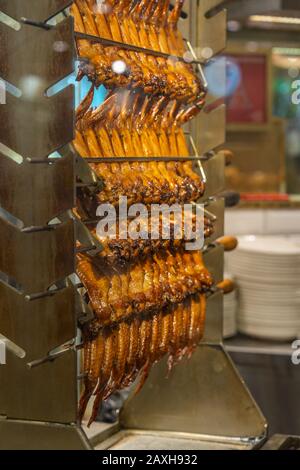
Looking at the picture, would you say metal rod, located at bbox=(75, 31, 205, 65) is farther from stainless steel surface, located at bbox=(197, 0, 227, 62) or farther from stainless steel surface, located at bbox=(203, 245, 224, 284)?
stainless steel surface, located at bbox=(203, 245, 224, 284)

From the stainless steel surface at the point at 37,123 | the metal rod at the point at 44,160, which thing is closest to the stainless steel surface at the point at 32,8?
the stainless steel surface at the point at 37,123

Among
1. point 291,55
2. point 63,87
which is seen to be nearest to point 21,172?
point 63,87

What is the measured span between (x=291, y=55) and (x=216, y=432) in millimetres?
6453

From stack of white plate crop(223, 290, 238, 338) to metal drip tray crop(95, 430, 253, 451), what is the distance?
6.78 feet

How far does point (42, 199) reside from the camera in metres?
1.76

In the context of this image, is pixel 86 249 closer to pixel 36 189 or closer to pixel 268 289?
pixel 36 189

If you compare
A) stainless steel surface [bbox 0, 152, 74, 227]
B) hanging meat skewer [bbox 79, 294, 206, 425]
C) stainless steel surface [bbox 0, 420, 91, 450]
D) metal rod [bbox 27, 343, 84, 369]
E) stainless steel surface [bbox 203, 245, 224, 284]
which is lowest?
stainless steel surface [bbox 0, 420, 91, 450]

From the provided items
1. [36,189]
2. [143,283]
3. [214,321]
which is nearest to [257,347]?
[214,321]

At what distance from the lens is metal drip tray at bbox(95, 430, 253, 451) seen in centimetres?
257

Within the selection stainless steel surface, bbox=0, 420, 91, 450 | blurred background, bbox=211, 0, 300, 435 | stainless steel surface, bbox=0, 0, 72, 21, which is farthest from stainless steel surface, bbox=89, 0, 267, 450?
stainless steel surface, bbox=0, 0, 72, 21

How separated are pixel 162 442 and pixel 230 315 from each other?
2210mm

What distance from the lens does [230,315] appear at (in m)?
4.79

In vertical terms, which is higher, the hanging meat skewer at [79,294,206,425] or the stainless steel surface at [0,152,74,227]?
the stainless steel surface at [0,152,74,227]
